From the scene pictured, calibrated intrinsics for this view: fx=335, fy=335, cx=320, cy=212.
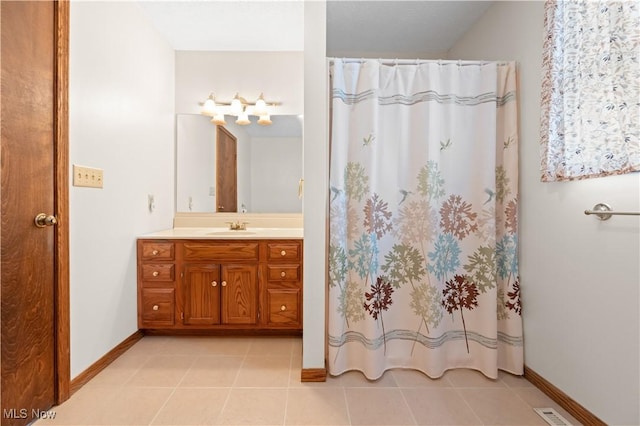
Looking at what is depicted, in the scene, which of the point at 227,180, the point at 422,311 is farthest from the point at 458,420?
the point at 227,180

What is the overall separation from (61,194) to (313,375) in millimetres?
1621

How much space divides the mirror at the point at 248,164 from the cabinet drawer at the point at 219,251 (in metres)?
0.68

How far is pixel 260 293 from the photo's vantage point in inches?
97.5

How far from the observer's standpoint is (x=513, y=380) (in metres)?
1.92

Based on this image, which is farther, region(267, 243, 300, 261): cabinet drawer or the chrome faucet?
the chrome faucet

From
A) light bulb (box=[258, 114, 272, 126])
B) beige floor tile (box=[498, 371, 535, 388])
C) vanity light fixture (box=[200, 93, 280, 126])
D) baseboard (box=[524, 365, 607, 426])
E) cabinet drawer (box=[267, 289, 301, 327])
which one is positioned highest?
vanity light fixture (box=[200, 93, 280, 126])

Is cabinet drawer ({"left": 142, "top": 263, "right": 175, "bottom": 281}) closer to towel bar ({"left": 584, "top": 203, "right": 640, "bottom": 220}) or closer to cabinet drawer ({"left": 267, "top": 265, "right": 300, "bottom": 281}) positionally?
cabinet drawer ({"left": 267, "top": 265, "right": 300, "bottom": 281})

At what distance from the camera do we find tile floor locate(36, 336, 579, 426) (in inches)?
62.4

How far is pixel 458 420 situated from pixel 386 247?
2.96 feet

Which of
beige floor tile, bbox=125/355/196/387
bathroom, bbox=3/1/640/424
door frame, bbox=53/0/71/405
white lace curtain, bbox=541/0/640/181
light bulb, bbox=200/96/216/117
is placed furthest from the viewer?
light bulb, bbox=200/96/216/117

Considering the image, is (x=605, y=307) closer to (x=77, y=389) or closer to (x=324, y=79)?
(x=324, y=79)

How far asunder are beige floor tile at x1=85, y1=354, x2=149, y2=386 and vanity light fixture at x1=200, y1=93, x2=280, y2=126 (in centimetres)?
200

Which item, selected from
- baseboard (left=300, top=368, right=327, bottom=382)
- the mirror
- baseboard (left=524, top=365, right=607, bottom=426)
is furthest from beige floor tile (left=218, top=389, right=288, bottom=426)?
the mirror

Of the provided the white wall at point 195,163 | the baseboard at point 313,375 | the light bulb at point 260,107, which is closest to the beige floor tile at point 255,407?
the baseboard at point 313,375
